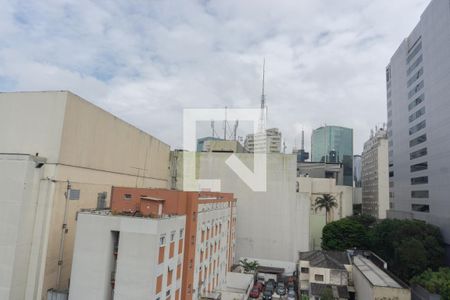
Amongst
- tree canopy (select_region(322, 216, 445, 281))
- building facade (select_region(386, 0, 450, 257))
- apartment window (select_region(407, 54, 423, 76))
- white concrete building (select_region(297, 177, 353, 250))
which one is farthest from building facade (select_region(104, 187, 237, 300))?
apartment window (select_region(407, 54, 423, 76))

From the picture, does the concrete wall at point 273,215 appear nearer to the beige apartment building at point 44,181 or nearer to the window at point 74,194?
the beige apartment building at point 44,181

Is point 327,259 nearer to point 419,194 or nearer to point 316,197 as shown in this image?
point 419,194

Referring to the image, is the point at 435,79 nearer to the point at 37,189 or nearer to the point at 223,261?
the point at 223,261

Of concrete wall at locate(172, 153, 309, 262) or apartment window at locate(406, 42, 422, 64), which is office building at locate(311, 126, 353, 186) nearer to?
apartment window at locate(406, 42, 422, 64)

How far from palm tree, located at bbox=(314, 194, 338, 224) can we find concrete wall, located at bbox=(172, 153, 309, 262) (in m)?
21.6

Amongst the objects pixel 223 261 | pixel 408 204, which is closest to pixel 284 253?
pixel 223 261

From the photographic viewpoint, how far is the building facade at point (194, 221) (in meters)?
21.5

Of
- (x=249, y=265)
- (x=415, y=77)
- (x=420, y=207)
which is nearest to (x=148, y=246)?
(x=249, y=265)

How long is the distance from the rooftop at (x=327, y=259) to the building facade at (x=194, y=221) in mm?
10513

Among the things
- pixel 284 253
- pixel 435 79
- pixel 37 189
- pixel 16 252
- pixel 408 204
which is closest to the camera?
pixel 16 252

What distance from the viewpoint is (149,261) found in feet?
55.9

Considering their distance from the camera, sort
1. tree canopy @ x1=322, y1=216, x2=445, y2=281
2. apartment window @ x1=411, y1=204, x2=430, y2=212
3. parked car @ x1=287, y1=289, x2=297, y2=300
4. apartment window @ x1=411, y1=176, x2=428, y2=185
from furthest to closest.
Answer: apartment window @ x1=411, y1=176, x2=428, y2=185, apartment window @ x1=411, y1=204, x2=430, y2=212, tree canopy @ x1=322, y1=216, x2=445, y2=281, parked car @ x1=287, y1=289, x2=297, y2=300

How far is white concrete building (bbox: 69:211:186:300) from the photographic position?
17094mm

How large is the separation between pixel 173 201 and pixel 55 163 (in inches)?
355
